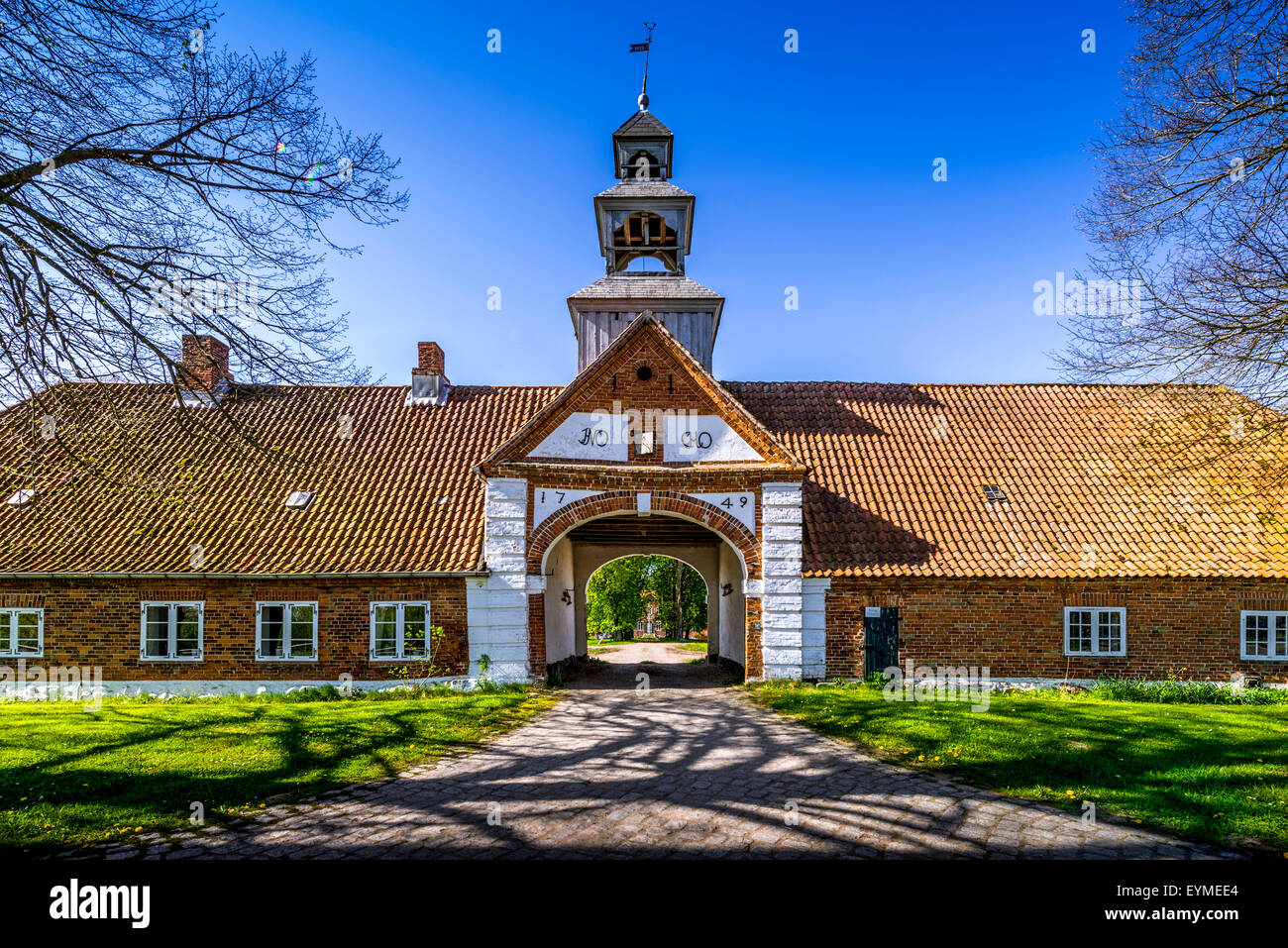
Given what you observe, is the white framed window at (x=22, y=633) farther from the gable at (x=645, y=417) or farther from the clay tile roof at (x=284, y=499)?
the gable at (x=645, y=417)

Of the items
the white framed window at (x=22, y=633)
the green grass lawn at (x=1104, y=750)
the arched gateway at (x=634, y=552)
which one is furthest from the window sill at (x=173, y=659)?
the green grass lawn at (x=1104, y=750)

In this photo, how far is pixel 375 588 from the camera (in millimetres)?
15766

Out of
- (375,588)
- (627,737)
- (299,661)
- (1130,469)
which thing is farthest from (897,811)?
(1130,469)

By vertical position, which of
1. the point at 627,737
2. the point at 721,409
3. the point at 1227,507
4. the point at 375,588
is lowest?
the point at 627,737

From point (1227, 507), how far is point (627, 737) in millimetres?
14844

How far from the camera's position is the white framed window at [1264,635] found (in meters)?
15.9

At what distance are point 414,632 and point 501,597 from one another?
192 cm

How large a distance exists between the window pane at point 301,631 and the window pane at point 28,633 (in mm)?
5127

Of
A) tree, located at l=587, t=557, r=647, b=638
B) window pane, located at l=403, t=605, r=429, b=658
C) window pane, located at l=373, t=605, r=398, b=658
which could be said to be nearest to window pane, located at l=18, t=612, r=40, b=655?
window pane, located at l=373, t=605, r=398, b=658

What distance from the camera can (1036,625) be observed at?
1594 cm

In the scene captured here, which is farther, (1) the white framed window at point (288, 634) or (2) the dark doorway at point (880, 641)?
(2) the dark doorway at point (880, 641)

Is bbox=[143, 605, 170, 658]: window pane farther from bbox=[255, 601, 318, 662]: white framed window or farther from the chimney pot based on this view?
the chimney pot

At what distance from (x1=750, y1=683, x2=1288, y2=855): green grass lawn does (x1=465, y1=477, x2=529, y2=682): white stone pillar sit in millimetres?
4832
